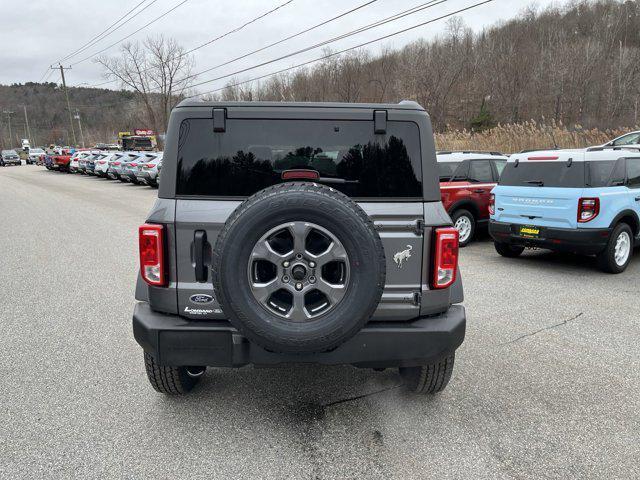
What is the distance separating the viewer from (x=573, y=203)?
282 inches

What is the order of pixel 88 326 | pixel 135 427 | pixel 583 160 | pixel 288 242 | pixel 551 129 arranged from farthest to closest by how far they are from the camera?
pixel 551 129, pixel 583 160, pixel 88 326, pixel 135 427, pixel 288 242

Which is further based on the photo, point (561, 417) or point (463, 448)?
point (561, 417)

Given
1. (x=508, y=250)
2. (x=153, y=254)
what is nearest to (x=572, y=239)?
(x=508, y=250)

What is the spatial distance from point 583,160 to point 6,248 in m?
10.3

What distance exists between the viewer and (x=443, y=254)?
3.04 metres

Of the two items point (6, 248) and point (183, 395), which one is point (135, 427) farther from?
point (6, 248)

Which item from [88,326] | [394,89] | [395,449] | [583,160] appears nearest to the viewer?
[395,449]

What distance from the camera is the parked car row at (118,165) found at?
78.0ft

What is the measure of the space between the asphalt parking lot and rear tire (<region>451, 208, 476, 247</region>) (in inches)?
151

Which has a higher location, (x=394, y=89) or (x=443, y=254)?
(x=394, y=89)

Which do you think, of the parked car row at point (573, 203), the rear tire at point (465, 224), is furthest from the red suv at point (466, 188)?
the parked car row at point (573, 203)

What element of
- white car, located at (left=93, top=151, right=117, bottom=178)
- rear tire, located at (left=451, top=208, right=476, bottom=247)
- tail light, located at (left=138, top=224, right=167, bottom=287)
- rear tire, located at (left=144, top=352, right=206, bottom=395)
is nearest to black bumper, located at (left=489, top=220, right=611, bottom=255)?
rear tire, located at (left=451, top=208, right=476, bottom=247)

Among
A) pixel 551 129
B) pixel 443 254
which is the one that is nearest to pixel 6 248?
pixel 443 254

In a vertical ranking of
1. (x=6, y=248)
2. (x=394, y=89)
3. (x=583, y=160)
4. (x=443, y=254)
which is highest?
(x=394, y=89)
